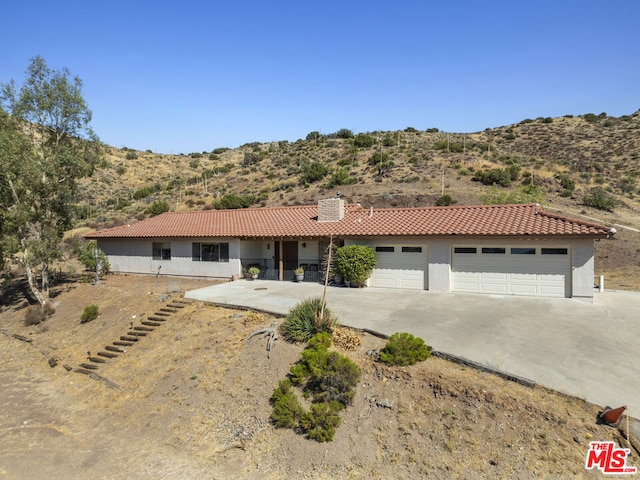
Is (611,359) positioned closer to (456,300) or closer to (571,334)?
(571,334)

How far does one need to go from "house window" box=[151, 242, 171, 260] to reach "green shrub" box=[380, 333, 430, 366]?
18.3 m

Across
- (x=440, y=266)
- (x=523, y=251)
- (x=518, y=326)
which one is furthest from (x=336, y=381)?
(x=523, y=251)

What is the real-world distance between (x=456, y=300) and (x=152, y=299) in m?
13.4

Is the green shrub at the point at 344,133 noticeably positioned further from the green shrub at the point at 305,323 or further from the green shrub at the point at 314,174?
the green shrub at the point at 305,323

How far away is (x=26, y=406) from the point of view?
10641 millimetres

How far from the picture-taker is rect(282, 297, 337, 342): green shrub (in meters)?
11.0

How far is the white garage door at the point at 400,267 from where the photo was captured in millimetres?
17844

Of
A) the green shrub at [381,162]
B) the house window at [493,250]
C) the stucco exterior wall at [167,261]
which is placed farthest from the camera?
the green shrub at [381,162]

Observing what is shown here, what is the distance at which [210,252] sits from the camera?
22484mm

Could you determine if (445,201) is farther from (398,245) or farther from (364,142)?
(364,142)

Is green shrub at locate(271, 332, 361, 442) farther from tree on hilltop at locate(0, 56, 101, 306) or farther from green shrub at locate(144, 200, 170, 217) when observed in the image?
green shrub at locate(144, 200, 170, 217)

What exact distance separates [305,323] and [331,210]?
36.3ft

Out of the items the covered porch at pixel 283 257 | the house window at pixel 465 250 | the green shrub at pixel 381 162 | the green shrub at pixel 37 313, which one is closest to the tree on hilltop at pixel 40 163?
the green shrub at pixel 37 313

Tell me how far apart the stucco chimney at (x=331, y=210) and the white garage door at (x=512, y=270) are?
6.86 meters
